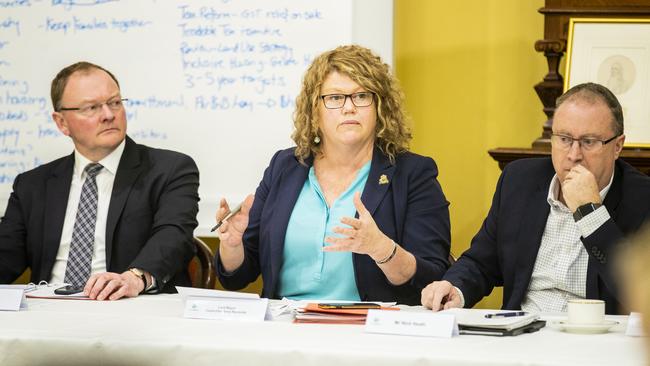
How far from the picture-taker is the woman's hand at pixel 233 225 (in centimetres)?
237

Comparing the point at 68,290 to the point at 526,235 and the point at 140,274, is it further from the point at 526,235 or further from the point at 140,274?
the point at 526,235

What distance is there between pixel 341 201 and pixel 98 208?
91 centimetres

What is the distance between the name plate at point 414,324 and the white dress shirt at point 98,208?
1462 mm

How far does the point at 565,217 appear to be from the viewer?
2.41 meters

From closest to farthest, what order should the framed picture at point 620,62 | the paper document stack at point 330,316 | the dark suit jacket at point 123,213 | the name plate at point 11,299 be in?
the paper document stack at point 330,316, the name plate at point 11,299, the dark suit jacket at point 123,213, the framed picture at point 620,62

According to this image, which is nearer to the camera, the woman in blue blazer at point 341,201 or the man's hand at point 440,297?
the man's hand at point 440,297

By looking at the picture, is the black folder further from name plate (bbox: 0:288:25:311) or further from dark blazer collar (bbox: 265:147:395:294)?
name plate (bbox: 0:288:25:311)

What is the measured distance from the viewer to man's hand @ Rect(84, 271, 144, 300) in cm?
231

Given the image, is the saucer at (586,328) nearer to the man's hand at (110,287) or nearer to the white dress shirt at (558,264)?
the white dress shirt at (558,264)

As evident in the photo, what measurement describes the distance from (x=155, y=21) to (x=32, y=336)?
6.97 feet

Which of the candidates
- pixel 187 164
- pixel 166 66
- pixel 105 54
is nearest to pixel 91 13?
→ pixel 105 54

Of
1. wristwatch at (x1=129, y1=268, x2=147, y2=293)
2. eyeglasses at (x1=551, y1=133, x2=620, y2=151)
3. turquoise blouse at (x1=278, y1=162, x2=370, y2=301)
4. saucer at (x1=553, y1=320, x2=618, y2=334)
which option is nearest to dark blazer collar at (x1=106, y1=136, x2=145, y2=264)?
wristwatch at (x1=129, y1=268, x2=147, y2=293)

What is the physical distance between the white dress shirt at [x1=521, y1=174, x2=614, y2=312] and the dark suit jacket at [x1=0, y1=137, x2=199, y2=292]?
115cm

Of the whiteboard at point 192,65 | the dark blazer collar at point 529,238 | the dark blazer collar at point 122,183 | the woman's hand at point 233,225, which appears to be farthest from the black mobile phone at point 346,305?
the whiteboard at point 192,65
